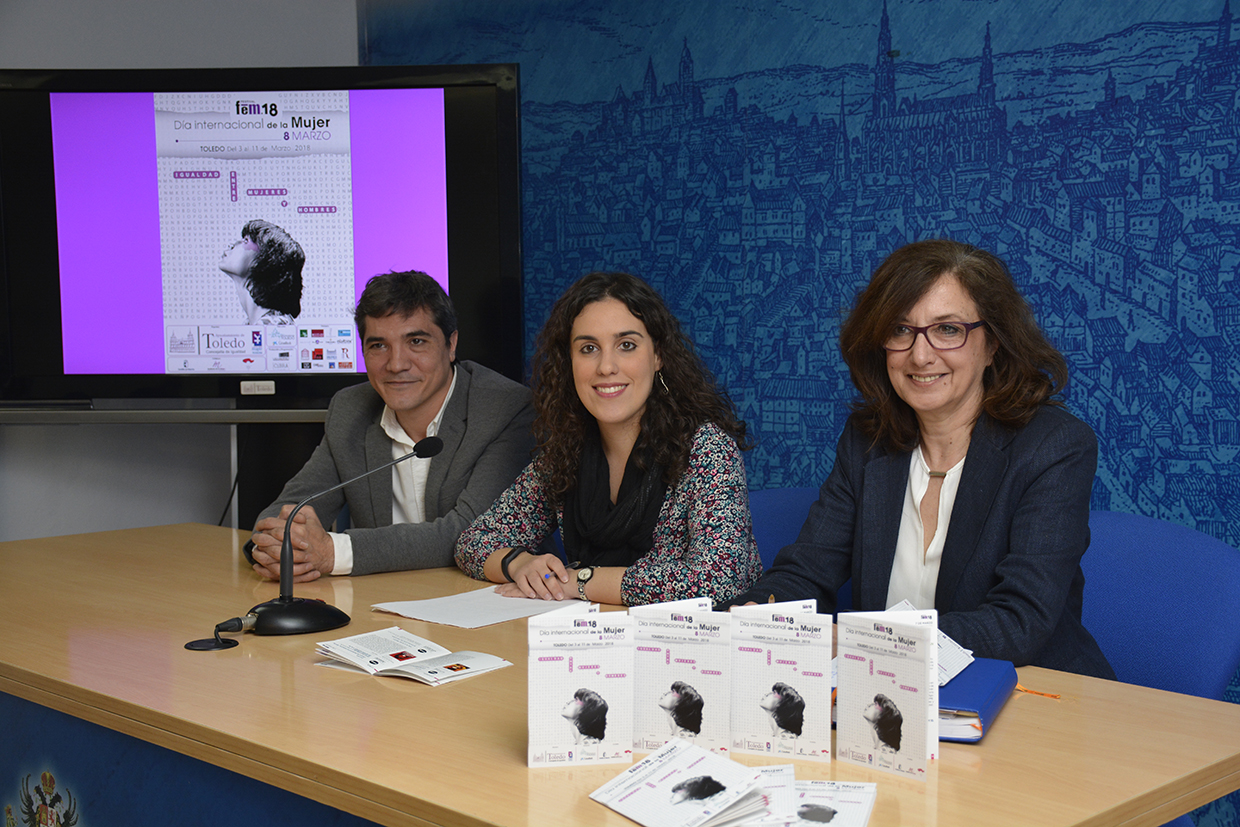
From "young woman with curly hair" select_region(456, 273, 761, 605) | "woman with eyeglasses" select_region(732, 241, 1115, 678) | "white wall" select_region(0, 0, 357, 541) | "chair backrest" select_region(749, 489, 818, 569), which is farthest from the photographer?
"white wall" select_region(0, 0, 357, 541)

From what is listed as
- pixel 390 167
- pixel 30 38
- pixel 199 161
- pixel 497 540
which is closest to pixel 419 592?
pixel 497 540

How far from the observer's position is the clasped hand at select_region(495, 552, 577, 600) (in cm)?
210

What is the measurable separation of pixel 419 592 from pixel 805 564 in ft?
2.60

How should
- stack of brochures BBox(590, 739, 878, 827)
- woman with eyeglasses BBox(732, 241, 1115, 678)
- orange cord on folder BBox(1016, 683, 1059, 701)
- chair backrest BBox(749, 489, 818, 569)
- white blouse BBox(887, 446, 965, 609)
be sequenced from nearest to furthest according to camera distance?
stack of brochures BBox(590, 739, 878, 827) → orange cord on folder BBox(1016, 683, 1059, 701) → woman with eyeglasses BBox(732, 241, 1115, 678) → white blouse BBox(887, 446, 965, 609) → chair backrest BBox(749, 489, 818, 569)

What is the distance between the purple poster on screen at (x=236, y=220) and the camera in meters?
3.32

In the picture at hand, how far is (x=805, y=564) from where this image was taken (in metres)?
2.04

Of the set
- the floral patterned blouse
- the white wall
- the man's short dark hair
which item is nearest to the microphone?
the floral patterned blouse

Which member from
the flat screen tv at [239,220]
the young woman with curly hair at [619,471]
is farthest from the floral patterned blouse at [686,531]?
the flat screen tv at [239,220]

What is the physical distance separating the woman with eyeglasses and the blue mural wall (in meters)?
0.82

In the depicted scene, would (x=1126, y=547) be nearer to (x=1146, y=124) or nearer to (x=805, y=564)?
(x=805, y=564)

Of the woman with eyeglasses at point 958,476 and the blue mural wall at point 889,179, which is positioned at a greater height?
the blue mural wall at point 889,179

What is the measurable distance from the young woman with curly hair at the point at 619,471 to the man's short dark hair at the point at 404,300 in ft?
1.71

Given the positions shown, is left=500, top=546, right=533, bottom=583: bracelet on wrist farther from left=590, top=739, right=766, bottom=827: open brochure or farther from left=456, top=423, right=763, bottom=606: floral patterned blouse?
left=590, top=739, right=766, bottom=827: open brochure

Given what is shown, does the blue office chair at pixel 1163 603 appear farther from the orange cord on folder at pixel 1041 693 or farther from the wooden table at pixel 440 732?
the orange cord on folder at pixel 1041 693
